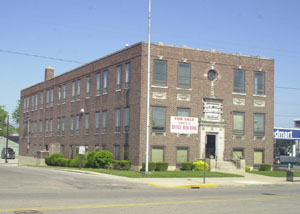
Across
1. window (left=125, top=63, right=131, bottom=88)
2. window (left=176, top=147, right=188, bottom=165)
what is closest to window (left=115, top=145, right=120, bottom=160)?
window (left=176, top=147, right=188, bottom=165)

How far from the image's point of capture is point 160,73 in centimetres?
4003

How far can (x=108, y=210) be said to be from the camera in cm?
1429

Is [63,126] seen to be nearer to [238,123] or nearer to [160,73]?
[160,73]

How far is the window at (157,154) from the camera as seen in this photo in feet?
130

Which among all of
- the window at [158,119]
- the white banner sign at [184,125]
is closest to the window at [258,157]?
the white banner sign at [184,125]

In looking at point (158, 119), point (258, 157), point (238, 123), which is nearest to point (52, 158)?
point (158, 119)

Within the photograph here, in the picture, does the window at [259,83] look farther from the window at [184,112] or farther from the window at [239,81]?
the window at [184,112]

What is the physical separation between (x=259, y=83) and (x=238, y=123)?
446 cm

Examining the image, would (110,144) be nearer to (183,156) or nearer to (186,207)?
(183,156)

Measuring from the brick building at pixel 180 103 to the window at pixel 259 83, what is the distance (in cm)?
9

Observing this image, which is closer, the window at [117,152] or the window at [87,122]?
the window at [117,152]

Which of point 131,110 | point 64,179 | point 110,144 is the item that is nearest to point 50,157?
point 110,144

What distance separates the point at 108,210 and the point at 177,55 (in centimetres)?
2768

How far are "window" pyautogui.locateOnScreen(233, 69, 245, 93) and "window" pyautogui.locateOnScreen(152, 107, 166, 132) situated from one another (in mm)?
7556
